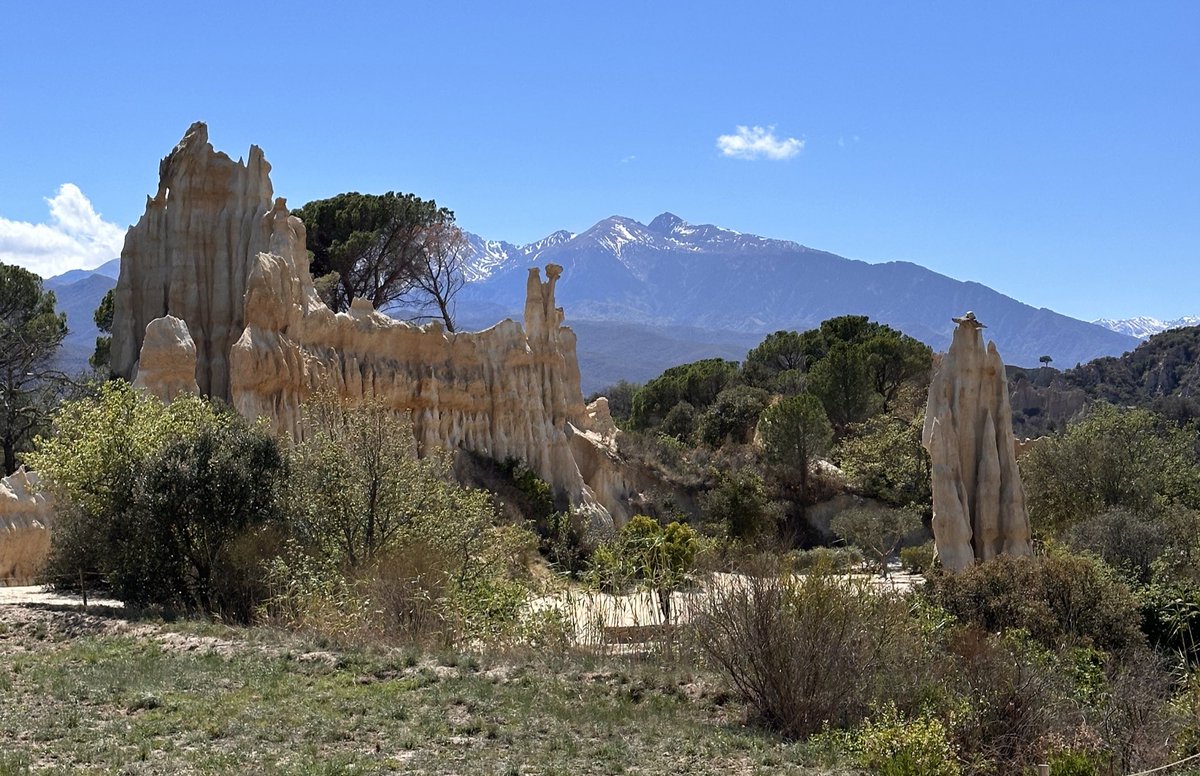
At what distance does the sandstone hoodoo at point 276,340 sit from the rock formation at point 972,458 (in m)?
15.4

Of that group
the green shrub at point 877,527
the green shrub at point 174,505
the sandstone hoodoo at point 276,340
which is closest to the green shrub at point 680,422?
the green shrub at point 877,527

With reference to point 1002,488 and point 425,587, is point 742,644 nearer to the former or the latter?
point 425,587

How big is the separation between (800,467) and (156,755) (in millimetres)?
47768

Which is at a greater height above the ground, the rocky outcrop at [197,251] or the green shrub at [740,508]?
the rocky outcrop at [197,251]

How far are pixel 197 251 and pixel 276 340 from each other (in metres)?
6.62

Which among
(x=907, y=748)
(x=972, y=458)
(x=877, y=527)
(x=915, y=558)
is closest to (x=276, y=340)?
(x=972, y=458)

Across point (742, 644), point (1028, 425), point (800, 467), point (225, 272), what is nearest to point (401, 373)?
point (225, 272)

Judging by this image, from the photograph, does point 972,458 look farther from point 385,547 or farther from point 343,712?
point 343,712

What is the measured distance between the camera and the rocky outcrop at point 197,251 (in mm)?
A: 42188

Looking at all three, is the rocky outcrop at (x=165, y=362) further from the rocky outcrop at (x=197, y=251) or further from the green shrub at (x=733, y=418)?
the green shrub at (x=733, y=418)

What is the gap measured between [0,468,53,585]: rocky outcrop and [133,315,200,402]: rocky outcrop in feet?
13.7

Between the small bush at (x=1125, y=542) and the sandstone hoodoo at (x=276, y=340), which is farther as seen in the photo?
the sandstone hoodoo at (x=276, y=340)

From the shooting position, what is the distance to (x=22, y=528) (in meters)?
31.5

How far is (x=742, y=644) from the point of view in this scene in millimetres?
16266
